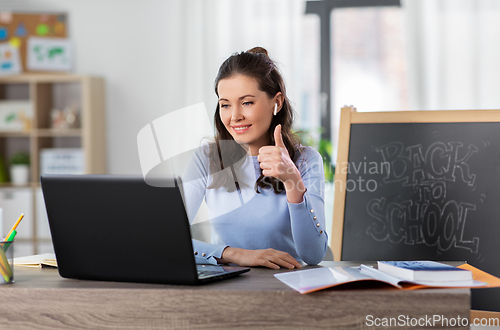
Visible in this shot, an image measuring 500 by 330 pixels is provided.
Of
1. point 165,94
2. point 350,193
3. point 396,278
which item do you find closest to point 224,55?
point 165,94

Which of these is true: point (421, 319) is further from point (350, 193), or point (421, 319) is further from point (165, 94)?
point (165, 94)

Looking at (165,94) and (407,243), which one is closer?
(407,243)

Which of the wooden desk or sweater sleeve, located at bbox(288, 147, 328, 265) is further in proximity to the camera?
sweater sleeve, located at bbox(288, 147, 328, 265)

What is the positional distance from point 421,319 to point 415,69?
2680 millimetres

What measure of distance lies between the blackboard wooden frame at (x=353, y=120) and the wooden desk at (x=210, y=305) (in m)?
0.86

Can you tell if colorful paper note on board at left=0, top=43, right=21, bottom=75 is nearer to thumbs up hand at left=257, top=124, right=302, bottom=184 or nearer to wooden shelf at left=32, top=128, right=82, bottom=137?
wooden shelf at left=32, top=128, right=82, bottom=137

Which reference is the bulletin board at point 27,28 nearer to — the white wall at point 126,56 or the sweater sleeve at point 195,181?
the white wall at point 126,56

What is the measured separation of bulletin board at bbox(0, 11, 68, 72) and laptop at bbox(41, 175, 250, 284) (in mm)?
2973

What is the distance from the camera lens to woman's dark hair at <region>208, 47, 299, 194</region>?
4.70 feet

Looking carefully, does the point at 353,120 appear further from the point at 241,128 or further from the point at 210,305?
the point at 210,305

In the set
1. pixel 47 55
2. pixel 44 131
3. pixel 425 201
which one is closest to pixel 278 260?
pixel 425 201

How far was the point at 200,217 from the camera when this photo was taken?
1.48 m

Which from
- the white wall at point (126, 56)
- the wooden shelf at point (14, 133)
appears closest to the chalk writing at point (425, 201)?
the white wall at point (126, 56)

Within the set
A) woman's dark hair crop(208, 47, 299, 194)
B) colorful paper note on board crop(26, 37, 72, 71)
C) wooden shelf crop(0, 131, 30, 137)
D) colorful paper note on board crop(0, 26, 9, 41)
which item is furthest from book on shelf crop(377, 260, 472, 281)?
colorful paper note on board crop(0, 26, 9, 41)
